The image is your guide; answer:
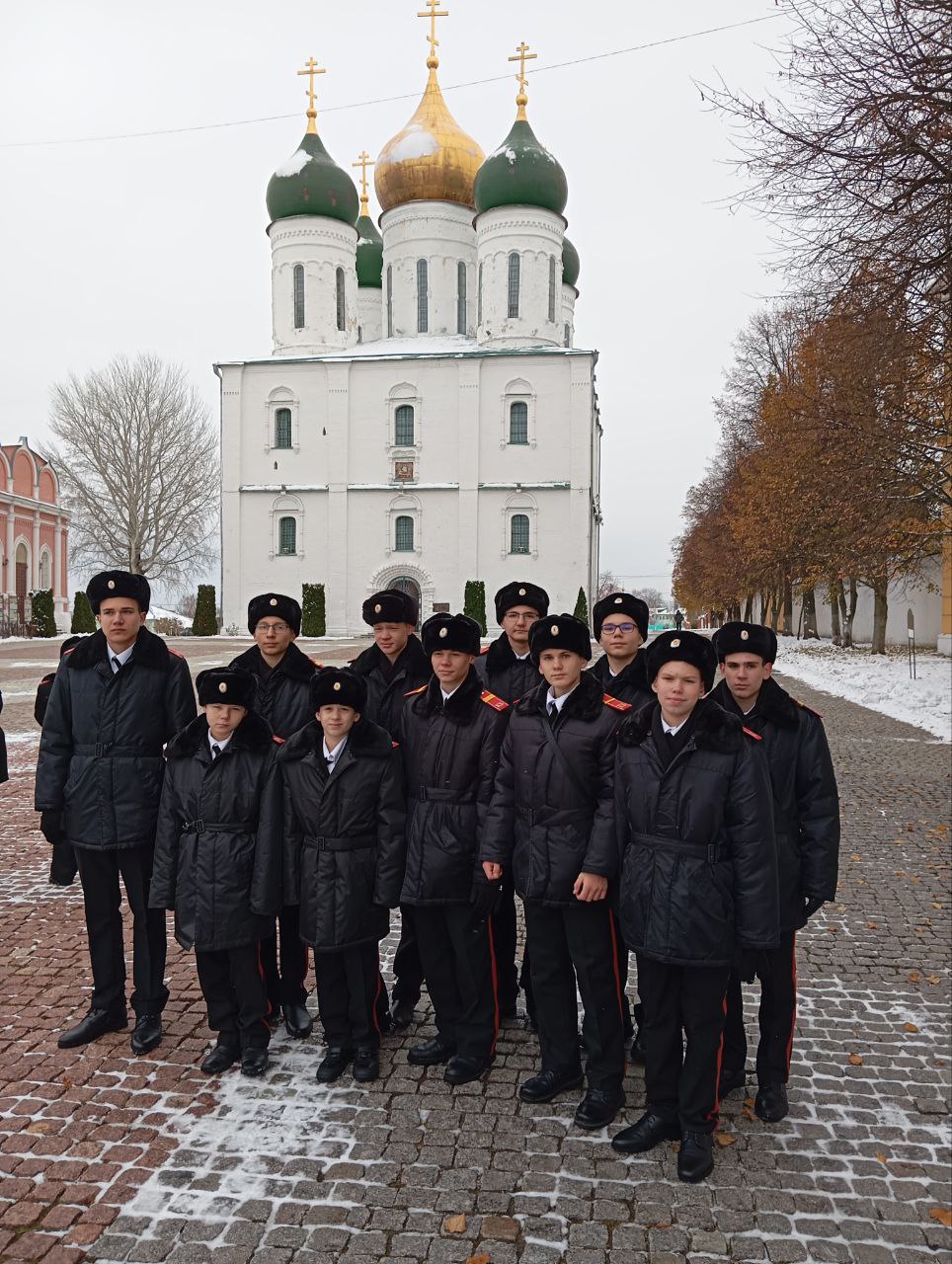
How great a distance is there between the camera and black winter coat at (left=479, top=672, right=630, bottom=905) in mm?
3814

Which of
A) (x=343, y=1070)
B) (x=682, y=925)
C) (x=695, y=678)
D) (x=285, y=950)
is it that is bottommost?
(x=343, y=1070)

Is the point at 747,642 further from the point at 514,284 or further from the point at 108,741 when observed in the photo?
the point at 514,284

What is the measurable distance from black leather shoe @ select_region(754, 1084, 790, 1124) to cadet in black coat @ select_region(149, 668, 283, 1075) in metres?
2.14

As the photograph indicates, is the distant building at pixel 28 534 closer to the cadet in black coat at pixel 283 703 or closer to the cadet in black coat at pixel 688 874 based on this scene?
the cadet in black coat at pixel 283 703

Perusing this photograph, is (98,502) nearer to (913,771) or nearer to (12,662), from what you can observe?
(12,662)

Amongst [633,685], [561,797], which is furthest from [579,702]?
[633,685]

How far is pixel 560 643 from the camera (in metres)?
3.94

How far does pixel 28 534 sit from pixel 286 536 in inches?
488

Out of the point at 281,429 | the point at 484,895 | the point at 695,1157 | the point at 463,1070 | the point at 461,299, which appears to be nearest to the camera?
the point at 695,1157

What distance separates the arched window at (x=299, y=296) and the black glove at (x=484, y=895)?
43757 millimetres

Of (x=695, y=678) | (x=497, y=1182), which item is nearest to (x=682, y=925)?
(x=695, y=678)

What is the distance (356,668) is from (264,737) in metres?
0.77

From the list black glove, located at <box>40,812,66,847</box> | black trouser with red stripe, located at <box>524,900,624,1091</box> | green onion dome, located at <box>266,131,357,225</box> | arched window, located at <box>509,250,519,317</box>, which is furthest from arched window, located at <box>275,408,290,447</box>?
black trouser with red stripe, located at <box>524,900,624,1091</box>

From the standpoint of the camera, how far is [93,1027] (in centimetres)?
450
